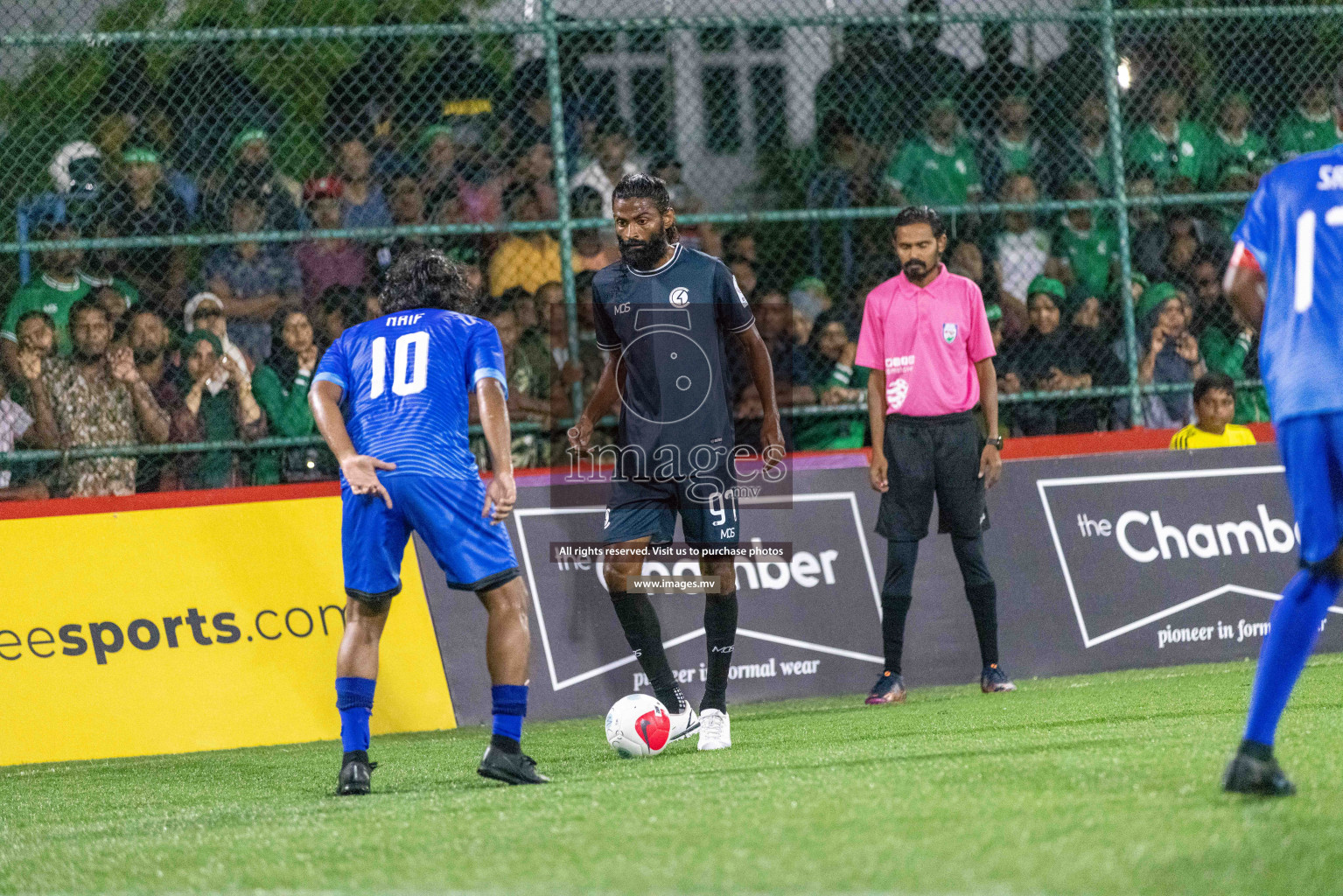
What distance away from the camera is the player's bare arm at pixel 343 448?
5645mm

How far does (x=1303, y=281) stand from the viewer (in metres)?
4.39

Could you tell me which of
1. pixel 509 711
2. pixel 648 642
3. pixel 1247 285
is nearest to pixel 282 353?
pixel 648 642

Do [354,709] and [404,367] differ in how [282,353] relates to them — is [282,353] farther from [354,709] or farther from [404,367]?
[354,709]

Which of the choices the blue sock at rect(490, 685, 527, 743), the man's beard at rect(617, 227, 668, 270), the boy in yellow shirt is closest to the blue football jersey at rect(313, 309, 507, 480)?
the blue sock at rect(490, 685, 527, 743)

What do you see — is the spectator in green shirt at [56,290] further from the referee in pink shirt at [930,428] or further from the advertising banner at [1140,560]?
the advertising banner at [1140,560]

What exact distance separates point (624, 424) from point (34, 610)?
334 cm

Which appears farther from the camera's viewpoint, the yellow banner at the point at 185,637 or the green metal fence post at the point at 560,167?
the green metal fence post at the point at 560,167

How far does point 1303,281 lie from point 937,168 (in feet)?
21.5

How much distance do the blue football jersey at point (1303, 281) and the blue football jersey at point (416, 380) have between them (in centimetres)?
261

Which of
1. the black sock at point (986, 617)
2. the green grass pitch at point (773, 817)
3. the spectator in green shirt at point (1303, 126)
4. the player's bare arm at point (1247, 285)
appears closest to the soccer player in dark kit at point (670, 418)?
the green grass pitch at point (773, 817)

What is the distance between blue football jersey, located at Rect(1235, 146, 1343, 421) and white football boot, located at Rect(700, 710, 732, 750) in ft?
9.56

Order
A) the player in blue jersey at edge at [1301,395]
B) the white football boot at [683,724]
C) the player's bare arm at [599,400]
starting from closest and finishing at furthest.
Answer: the player in blue jersey at edge at [1301,395] → the white football boot at [683,724] → the player's bare arm at [599,400]

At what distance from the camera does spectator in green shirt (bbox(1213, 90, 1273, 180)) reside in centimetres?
1121

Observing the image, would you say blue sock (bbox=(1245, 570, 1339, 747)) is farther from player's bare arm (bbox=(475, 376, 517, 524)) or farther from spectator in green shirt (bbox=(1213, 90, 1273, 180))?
spectator in green shirt (bbox=(1213, 90, 1273, 180))
